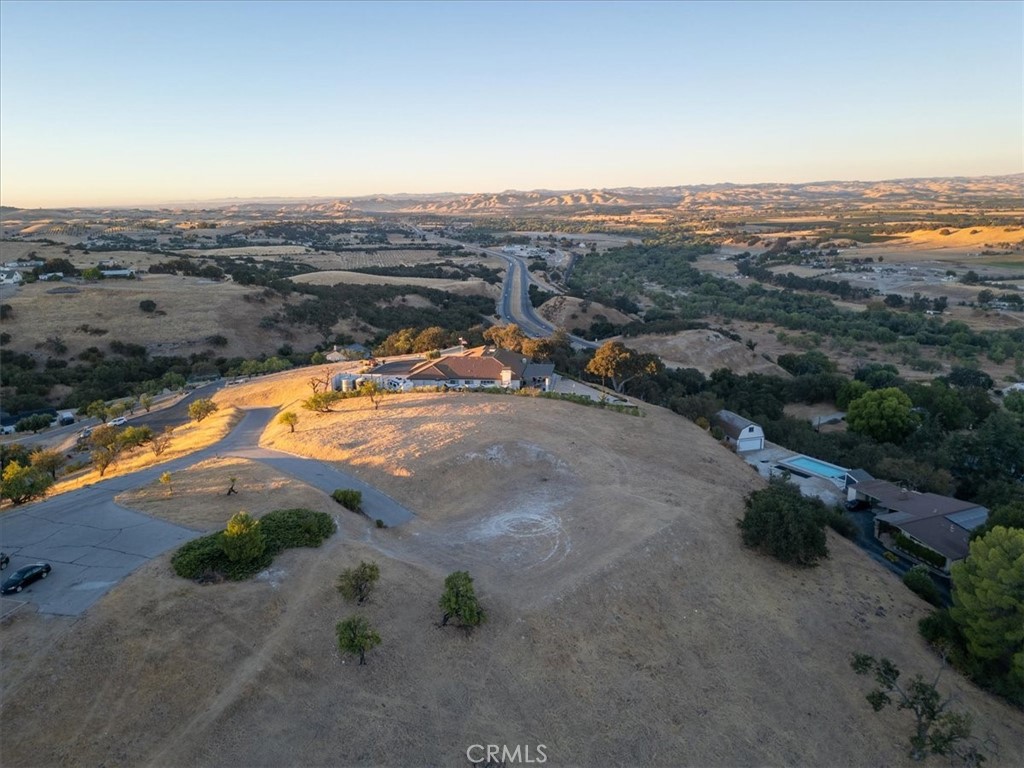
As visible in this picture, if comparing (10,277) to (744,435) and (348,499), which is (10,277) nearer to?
(348,499)

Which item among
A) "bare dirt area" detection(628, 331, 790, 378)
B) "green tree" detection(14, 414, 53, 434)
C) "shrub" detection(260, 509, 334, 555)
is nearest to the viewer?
"shrub" detection(260, 509, 334, 555)

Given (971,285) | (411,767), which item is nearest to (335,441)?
(411,767)

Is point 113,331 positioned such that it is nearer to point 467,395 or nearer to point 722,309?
point 467,395

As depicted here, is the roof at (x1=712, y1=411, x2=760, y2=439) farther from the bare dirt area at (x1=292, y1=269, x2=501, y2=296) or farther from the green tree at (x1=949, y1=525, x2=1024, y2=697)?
the bare dirt area at (x1=292, y1=269, x2=501, y2=296)

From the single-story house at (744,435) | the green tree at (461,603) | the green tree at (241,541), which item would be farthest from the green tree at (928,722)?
the single-story house at (744,435)

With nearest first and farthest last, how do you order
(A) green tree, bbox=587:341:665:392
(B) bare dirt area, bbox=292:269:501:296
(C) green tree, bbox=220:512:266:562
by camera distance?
1. (C) green tree, bbox=220:512:266:562
2. (A) green tree, bbox=587:341:665:392
3. (B) bare dirt area, bbox=292:269:501:296

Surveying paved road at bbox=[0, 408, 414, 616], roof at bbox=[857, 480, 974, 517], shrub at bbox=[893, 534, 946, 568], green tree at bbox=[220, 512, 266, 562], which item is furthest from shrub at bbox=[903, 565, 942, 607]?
green tree at bbox=[220, 512, 266, 562]
